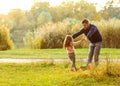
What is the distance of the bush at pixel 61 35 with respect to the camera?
26.5 m

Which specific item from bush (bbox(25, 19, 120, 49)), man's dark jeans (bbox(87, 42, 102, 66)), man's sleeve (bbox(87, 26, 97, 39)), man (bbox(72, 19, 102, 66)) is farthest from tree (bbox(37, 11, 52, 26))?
man's sleeve (bbox(87, 26, 97, 39))

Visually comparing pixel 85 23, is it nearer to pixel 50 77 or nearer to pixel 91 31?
pixel 91 31

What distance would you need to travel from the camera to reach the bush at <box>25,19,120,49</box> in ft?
86.9

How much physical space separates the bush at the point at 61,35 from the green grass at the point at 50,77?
10880 millimetres

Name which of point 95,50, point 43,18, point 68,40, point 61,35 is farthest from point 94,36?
point 43,18

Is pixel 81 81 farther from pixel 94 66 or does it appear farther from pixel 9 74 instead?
pixel 9 74

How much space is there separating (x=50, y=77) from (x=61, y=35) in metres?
15.1

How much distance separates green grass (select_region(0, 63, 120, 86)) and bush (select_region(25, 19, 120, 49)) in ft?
35.7

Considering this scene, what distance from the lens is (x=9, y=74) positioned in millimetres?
14555

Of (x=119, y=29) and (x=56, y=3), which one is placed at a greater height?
(x=56, y=3)

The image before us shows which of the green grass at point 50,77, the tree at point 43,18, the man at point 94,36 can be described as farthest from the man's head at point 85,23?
the tree at point 43,18

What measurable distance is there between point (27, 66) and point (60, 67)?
1.45 metres

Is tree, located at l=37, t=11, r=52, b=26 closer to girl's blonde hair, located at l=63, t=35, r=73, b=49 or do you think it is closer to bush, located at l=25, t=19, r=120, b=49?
bush, located at l=25, t=19, r=120, b=49

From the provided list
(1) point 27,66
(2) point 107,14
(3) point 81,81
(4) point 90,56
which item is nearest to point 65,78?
(3) point 81,81
